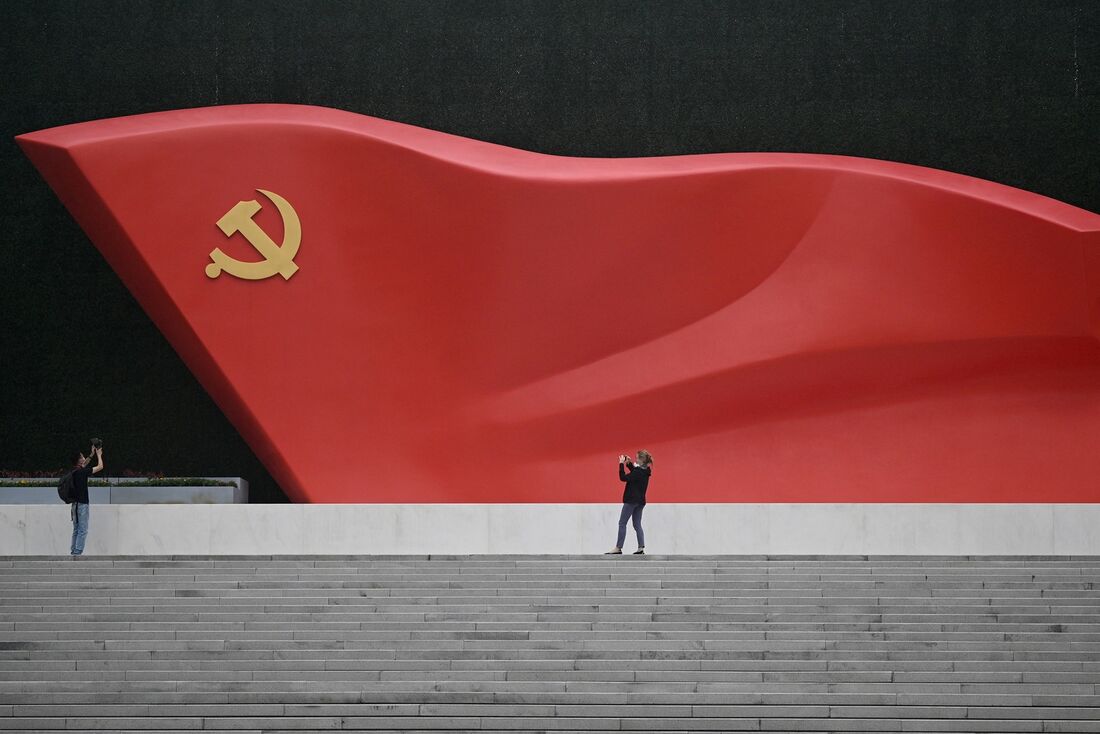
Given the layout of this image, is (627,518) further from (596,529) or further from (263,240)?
(263,240)

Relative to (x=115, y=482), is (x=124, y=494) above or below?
below

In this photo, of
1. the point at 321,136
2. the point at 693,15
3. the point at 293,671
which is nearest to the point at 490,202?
the point at 321,136

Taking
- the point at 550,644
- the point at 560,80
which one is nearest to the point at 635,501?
the point at 550,644

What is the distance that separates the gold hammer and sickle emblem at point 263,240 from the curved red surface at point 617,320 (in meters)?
0.09

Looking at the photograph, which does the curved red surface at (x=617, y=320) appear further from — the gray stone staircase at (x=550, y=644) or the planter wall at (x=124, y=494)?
the gray stone staircase at (x=550, y=644)

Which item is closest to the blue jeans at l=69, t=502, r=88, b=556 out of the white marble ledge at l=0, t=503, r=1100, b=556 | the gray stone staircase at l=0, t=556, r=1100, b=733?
the white marble ledge at l=0, t=503, r=1100, b=556

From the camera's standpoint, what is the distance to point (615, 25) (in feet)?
61.9

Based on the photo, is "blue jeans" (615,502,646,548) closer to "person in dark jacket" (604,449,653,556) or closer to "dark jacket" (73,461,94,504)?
"person in dark jacket" (604,449,653,556)

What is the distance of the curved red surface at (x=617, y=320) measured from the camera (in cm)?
1462

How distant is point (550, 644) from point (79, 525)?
18.1 feet

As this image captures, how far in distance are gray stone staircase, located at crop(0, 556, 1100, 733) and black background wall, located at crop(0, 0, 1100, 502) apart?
8.80 metres

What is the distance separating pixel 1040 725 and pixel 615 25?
12816 mm

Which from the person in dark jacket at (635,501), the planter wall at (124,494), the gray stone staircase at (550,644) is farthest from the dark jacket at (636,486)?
the planter wall at (124,494)

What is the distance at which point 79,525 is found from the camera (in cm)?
1259
